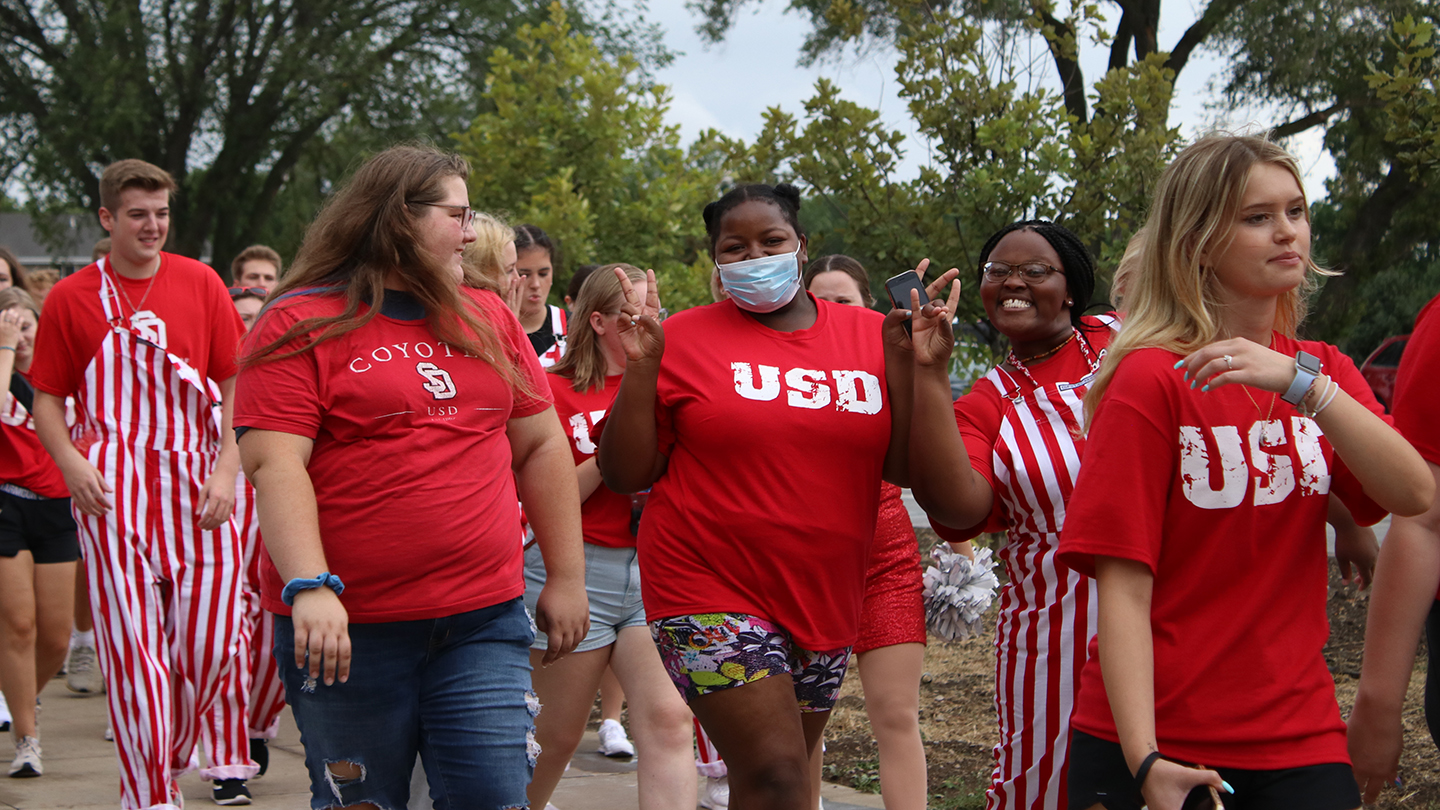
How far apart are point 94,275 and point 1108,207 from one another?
492 centimetres

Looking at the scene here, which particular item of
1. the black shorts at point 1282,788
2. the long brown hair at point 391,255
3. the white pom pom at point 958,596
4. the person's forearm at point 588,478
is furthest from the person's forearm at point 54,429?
the black shorts at point 1282,788

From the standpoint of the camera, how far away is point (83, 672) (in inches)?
315

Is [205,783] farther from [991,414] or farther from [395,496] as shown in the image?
[991,414]

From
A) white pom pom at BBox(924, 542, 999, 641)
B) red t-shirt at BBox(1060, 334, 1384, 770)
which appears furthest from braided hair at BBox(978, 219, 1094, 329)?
red t-shirt at BBox(1060, 334, 1384, 770)

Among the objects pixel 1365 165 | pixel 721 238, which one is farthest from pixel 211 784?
pixel 1365 165

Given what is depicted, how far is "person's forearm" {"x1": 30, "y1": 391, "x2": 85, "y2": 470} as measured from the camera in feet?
16.6

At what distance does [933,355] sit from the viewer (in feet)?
10.9

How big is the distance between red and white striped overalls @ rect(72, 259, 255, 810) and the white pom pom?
8.90 feet

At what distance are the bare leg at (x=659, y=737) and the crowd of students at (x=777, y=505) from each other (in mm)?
12

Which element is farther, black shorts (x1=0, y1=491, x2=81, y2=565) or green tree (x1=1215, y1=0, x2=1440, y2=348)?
green tree (x1=1215, y1=0, x2=1440, y2=348)

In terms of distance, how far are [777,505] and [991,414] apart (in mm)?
616

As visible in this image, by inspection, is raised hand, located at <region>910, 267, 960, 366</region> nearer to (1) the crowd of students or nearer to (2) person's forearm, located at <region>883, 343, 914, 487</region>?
(1) the crowd of students

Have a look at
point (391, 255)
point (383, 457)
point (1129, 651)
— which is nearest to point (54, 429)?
point (391, 255)

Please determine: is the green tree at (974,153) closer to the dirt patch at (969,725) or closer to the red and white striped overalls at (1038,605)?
the dirt patch at (969,725)
